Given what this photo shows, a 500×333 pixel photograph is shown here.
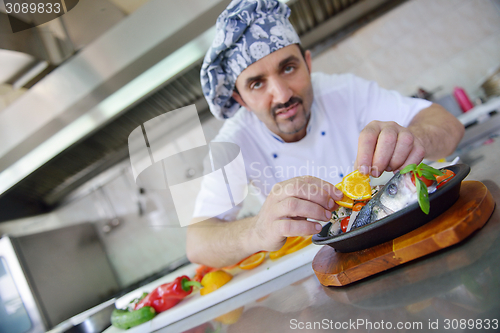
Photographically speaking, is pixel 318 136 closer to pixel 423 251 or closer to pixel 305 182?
pixel 305 182

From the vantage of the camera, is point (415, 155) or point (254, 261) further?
point (254, 261)

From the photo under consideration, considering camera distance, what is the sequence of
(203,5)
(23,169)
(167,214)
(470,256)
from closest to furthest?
(470,256), (203,5), (23,169), (167,214)

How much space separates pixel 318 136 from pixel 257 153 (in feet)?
0.71

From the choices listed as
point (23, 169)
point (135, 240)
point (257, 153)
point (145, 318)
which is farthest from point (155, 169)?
point (135, 240)

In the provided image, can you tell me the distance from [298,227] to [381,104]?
2.14ft

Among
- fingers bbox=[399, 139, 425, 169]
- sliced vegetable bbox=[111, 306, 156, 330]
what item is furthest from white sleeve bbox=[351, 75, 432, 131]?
sliced vegetable bbox=[111, 306, 156, 330]

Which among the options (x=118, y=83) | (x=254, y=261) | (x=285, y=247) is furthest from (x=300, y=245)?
(x=118, y=83)

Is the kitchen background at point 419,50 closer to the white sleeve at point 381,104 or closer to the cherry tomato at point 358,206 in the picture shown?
the white sleeve at point 381,104

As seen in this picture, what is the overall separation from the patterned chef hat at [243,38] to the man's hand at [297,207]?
44 cm

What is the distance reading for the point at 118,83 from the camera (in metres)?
1.26

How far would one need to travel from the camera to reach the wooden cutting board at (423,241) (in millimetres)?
381

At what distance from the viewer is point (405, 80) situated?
2.07 metres

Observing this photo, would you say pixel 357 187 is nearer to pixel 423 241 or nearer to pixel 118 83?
pixel 423 241

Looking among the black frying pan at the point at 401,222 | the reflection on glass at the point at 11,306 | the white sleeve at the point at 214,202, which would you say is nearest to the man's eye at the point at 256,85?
the white sleeve at the point at 214,202
